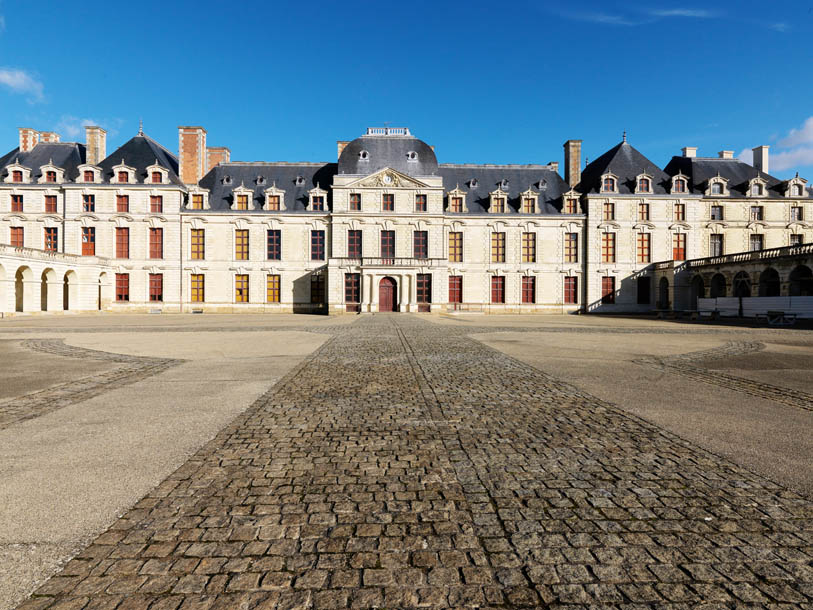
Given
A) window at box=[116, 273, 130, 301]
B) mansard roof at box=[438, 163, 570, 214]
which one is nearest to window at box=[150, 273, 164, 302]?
window at box=[116, 273, 130, 301]

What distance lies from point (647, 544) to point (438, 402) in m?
3.72

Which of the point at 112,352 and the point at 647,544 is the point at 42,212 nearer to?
the point at 112,352

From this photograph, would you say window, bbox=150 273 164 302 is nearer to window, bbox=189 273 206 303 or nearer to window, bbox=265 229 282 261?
window, bbox=189 273 206 303

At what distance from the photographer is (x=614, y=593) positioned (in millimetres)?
2346

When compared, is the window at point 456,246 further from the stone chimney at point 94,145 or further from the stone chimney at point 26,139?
the stone chimney at point 26,139

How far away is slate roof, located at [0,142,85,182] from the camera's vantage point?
40250 millimetres

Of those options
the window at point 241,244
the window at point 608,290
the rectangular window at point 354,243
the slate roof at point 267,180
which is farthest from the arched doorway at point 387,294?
the window at point 608,290

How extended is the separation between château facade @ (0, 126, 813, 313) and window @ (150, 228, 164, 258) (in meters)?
0.13

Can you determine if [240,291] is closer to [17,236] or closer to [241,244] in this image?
[241,244]

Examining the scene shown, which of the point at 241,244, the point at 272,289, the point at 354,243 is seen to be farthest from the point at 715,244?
the point at 241,244

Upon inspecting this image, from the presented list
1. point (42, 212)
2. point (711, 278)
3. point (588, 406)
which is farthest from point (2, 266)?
point (711, 278)

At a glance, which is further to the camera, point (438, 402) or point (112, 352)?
point (112, 352)

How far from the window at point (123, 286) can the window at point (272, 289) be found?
12.0 m

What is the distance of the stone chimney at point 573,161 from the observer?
43562mm
